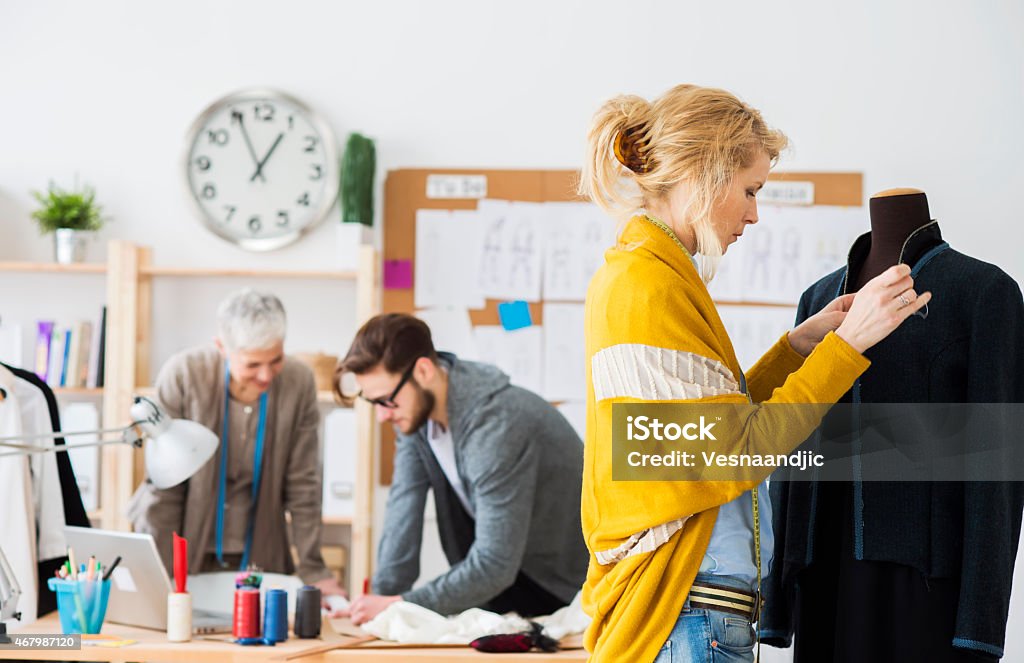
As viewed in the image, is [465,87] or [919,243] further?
[465,87]

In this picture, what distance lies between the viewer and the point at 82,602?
252 centimetres

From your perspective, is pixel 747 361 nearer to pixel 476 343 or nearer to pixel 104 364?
pixel 476 343

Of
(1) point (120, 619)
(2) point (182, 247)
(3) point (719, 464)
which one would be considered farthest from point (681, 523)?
(2) point (182, 247)

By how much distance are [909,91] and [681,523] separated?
2.95 m

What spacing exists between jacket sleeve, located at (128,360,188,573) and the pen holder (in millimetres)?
813

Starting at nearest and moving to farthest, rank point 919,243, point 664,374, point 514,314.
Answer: point 664,374, point 919,243, point 514,314

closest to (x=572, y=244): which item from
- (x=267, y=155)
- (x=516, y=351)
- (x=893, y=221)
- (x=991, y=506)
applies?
(x=516, y=351)

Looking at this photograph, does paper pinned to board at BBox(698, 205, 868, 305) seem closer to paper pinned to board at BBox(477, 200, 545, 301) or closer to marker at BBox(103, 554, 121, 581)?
paper pinned to board at BBox(477, 200, 545, 301)

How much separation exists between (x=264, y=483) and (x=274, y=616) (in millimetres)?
1060

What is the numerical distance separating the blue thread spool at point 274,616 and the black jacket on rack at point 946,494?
1237 mm

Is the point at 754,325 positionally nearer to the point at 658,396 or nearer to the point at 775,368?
the point at 775,368

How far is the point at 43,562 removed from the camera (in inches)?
114

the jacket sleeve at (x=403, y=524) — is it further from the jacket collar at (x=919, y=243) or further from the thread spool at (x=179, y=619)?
the jacket collar at (x=919, y=243)

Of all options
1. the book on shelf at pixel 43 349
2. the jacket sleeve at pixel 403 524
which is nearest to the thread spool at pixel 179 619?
the jacket sleeve at pixel 403 524
